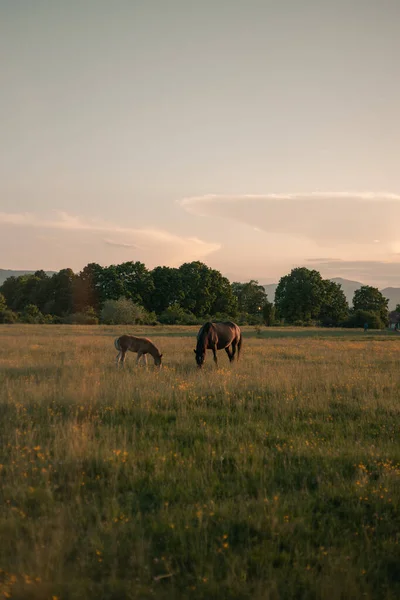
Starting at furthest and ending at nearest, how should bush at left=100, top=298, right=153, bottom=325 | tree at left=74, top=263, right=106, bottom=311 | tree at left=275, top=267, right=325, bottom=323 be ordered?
tree at left=275, top=267, right=325, bottom=323
tree at left=74, top=263, right=106, bottom=311
bush at left=100, top=298, right=153, bottom=325

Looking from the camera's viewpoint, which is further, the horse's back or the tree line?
the tree line

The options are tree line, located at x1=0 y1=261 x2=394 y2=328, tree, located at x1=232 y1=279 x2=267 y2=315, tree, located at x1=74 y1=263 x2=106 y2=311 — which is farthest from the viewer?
tree, located at x1=232 y1=279 x2=267 y2=315

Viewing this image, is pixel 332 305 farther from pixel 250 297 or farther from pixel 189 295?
pixel 189 295

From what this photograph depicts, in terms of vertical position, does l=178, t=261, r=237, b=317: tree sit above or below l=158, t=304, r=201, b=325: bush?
above

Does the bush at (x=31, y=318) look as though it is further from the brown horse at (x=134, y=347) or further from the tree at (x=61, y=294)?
the brown horse at (x=134, y=347)

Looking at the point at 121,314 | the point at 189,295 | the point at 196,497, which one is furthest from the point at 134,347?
the point at 189,295

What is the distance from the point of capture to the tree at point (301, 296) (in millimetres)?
99562

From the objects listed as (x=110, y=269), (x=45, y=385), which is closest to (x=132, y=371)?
(x=45, y=385)

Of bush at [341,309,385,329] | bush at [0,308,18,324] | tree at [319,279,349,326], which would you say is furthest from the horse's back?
tree at [319,279,349,326]

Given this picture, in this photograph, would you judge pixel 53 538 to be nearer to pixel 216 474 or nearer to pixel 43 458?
pixel 43 458

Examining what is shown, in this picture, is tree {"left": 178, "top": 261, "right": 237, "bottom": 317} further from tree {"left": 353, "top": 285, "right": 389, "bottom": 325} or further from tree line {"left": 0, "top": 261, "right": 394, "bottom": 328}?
tree {"left": 353, "top": 285, "right": 389, "bottom": 325}

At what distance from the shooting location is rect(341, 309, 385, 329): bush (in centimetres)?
8122

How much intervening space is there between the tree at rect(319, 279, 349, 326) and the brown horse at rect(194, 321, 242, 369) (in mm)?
83973

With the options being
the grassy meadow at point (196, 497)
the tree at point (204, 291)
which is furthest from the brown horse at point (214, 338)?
the tree at point (204, 291)
